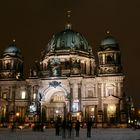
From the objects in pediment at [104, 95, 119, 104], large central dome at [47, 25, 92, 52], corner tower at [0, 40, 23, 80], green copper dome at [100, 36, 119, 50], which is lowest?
pediment at [104, 95, 119, 104]

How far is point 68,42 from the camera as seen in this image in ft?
281

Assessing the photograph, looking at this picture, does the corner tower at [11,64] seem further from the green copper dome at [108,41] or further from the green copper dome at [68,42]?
the green copper dome at [108,41]

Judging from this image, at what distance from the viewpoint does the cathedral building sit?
69.6 metres

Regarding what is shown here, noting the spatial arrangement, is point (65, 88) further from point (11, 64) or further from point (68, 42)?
point (68, 42)

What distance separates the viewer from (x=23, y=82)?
76.1 metres

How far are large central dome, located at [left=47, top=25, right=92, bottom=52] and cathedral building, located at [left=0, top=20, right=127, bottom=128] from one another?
1230mm

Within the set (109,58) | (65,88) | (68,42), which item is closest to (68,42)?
(68,42)

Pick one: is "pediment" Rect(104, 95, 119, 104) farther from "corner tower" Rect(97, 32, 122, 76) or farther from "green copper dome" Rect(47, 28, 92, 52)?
"green copper dome" Rect(47, 28, 92, 52)

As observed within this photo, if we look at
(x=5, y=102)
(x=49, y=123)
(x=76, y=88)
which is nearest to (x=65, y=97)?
(x=76, y=88)

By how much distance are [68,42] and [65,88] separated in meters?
16.9

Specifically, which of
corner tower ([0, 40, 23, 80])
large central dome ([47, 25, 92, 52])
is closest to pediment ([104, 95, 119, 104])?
large central dome ([47, 25, 92, 52])

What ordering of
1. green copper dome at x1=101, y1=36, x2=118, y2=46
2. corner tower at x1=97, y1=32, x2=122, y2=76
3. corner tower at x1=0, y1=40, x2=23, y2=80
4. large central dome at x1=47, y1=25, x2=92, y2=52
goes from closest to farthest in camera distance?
corner tower at x1=97, y1=32, x2=122, y2=76, green copper dome at x1=101, y1=36, x2=118, y2=46, corner tower at x1=0, y1=40, x2=23, y2=80, large central dome at x1=47, y1=25, x2=92, y2=52

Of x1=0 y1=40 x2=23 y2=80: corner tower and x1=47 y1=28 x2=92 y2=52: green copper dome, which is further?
x1=47 y1=28 x2=92 y2=52: green copper dome

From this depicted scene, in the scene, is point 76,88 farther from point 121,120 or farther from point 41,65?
point 41,65
